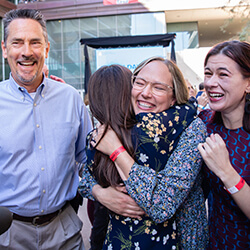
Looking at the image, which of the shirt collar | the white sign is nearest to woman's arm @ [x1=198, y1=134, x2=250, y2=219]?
the shirt collar

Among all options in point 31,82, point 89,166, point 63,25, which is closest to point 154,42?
point 31,82

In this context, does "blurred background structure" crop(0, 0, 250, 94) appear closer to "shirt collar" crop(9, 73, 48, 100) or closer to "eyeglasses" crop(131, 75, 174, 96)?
"shirt collar" crop(9, 73, 48, 100)

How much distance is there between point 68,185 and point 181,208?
0.88 m

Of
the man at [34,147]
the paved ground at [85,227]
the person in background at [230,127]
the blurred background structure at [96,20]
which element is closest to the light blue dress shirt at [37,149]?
the man at [34,147]

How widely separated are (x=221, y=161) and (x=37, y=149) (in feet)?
3.98

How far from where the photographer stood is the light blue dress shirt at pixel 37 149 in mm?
1712

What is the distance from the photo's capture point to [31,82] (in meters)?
1.87

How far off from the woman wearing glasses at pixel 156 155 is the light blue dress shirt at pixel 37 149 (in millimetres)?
463

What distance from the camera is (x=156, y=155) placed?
130cm

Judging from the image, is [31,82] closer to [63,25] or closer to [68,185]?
[68,185]

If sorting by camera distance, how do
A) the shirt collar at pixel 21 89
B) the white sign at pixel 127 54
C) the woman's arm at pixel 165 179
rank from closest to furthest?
the woman's arm at pixel 165 179
the shirt collar at pixel 21 89
the white sign at pixel 127 54

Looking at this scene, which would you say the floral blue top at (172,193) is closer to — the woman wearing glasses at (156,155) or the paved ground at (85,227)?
the woman wearing glasses at (156,155)

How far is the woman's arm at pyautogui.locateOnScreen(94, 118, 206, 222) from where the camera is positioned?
1.21m

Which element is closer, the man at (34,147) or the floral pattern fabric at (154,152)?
the floral pattern fabric at (154,152)
